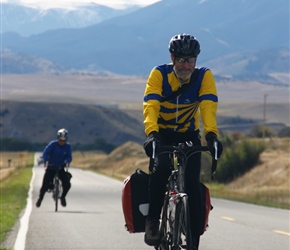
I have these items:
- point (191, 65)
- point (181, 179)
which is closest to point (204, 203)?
point (181, 179)

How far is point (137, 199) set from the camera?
9508 millimetres

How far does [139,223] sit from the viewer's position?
9.54 metres

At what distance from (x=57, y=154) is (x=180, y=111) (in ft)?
40.7

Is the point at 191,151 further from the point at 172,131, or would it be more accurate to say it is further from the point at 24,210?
the point at 24,210

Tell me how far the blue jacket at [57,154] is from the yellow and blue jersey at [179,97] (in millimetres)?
12083

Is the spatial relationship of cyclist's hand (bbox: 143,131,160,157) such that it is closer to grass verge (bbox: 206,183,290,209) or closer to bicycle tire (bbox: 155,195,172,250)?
bicycle tire (bbox: 155,195,172,250)

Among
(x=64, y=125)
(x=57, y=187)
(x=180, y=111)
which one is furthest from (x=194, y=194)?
(x=64, y=125)

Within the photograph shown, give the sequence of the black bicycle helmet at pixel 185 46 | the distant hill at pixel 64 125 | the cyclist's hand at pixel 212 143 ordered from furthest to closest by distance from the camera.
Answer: the distant hill at pixel 64 125 < the black bicycle helmet at pixel 185 46 < the cyclist's hand at pixel 212 143

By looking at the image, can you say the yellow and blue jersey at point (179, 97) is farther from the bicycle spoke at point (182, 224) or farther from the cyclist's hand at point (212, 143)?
the bicycle spoke at point (182, 224)

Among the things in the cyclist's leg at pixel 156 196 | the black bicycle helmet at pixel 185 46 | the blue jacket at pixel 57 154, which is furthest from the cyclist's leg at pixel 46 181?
the black bicycle helmet at pixel 185 46

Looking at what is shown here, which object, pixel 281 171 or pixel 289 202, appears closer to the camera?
pixel 289 202

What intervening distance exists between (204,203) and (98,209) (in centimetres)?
1412

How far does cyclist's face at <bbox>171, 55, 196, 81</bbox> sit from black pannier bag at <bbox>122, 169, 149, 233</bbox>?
46.7 inches

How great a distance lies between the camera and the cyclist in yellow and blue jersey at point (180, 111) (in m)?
8.83
